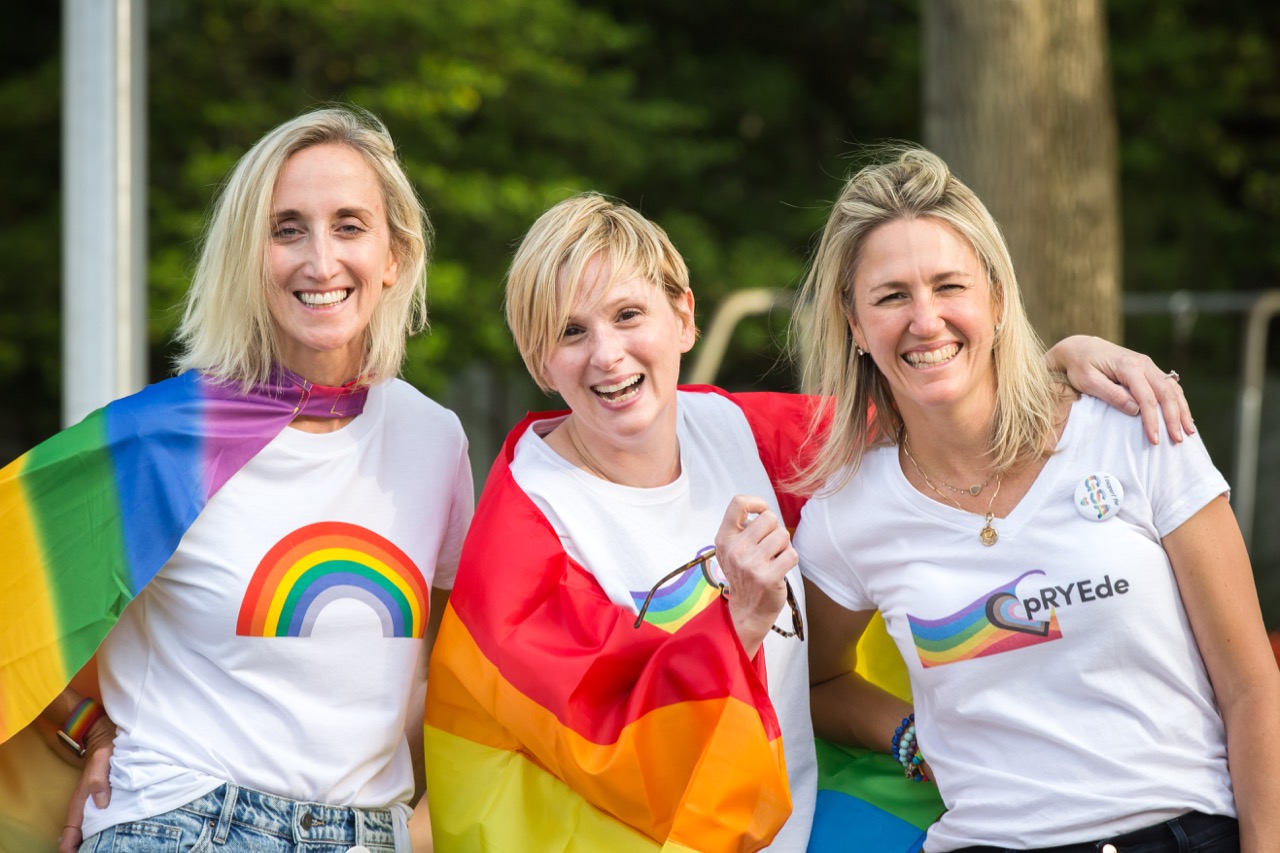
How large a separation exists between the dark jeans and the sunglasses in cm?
66

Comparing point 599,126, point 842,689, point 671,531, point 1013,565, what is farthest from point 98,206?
point 599,126

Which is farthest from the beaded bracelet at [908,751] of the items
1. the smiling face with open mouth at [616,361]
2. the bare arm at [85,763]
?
the bare arm at [85,763]

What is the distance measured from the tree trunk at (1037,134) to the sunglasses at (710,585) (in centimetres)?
378

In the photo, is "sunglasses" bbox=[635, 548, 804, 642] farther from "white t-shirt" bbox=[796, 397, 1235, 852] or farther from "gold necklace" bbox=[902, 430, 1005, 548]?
"gold necklace" bbox=[902, 430, 1005, 548]

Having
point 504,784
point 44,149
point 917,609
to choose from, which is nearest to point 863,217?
point 917,609

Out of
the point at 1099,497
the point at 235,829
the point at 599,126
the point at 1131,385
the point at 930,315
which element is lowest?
the point at 235,829

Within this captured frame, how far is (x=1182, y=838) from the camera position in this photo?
258cm

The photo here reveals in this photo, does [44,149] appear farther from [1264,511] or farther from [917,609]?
[917,609]

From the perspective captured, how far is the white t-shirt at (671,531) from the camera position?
9.48 feet

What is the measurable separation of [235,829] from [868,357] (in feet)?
5.30

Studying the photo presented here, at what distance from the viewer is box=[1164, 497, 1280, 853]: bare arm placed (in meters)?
2.59

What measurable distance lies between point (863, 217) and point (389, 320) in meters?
1.10

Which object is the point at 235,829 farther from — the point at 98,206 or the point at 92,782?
the point at 98,206

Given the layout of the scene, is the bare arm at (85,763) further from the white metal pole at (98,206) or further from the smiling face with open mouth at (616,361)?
the white metal pole at (98,206)
